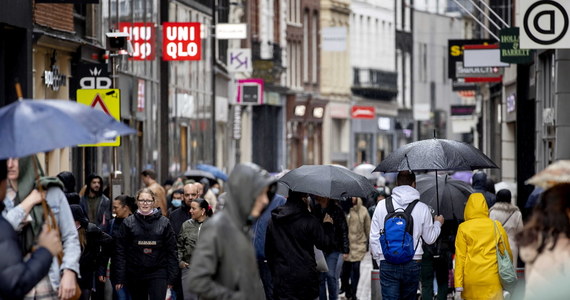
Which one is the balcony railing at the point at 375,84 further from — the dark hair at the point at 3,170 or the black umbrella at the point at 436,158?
the dark hair at the point at 3,170

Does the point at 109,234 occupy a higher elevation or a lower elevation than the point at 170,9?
lower

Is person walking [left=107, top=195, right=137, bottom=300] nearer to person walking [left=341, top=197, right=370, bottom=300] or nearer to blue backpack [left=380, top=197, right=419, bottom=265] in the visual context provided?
blue backpack [left=380, top=197, right=419, bottom=265]

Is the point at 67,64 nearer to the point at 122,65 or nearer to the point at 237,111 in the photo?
the point at 122,65

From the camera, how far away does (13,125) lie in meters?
9.45

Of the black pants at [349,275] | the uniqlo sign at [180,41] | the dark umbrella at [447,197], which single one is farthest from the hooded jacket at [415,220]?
the uniqlo sign at [180,41]

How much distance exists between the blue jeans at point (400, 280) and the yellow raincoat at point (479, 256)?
0.73 metres

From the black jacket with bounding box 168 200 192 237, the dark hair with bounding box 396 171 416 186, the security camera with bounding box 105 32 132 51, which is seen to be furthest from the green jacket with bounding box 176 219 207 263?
the security camera with bounding box 105 32 132 51

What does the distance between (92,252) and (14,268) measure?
23.8 feet

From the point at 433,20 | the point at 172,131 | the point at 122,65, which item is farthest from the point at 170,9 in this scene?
the point at 433,20

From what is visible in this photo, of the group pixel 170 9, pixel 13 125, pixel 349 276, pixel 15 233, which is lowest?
pixel 349 276

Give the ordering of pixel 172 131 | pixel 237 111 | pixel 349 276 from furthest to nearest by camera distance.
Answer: pixel 237 111, pixel 172 131, pixel 349 276

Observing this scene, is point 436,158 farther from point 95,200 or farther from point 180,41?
point 180,41

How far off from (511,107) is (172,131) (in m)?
10.6

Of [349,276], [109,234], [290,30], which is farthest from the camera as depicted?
[290,30]
